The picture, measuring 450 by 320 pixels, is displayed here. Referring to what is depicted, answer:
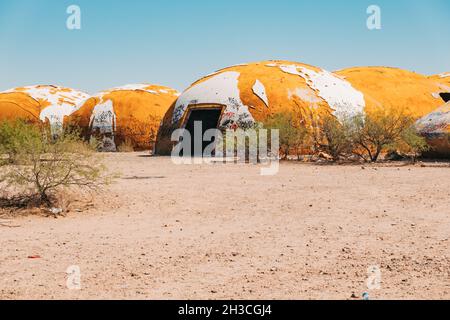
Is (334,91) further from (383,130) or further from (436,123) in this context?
(436,123)

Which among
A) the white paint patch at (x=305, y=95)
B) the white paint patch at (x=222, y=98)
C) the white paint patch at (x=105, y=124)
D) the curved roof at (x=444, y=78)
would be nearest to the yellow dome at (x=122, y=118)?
the white paint patch at (x=105, y=124)

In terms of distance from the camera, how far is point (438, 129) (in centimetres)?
1573

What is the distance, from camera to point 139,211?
7.59m

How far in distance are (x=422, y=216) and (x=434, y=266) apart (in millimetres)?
2392

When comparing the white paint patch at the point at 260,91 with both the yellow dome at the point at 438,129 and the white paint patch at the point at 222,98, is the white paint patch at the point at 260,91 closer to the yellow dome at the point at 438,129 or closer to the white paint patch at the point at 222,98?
the white paint patch at the point at 222,98

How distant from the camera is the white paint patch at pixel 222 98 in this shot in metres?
19.2

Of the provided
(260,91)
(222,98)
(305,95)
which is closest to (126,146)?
(222,98)

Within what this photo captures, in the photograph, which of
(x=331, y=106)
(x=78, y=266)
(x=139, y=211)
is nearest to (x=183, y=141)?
(x=331, y=106)

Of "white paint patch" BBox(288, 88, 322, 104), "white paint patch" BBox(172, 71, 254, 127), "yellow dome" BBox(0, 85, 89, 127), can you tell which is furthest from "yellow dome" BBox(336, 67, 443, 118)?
"yellow dome" BBox(0, 85, 89, 127)

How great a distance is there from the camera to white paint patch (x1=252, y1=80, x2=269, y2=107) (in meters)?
19.6

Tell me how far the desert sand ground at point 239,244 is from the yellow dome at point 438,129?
635cm

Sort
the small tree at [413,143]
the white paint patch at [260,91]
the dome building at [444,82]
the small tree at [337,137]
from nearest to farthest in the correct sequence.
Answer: the small tree at [413,143] → the small tree at [337,137] → the white paint patch at [260,91] → the dome building at [444,82]

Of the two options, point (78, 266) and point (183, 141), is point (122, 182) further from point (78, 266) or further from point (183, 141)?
point (183, 141)

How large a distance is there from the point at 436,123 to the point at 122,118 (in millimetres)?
15796
